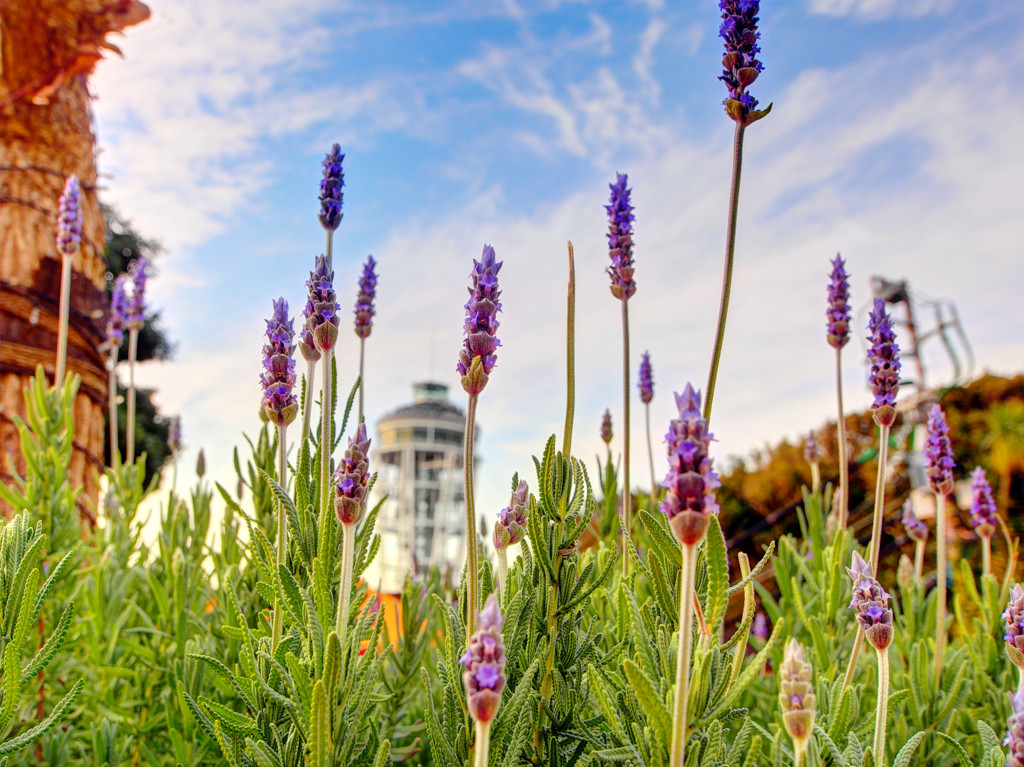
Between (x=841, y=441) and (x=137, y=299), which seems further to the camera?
(x=137, y=299)

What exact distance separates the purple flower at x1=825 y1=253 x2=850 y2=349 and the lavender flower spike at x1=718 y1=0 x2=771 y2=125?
2.42 ft

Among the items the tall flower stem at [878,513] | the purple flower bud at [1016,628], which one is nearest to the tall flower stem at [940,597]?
the tall flower stem at [878,513]

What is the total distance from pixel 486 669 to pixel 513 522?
45 centimetres

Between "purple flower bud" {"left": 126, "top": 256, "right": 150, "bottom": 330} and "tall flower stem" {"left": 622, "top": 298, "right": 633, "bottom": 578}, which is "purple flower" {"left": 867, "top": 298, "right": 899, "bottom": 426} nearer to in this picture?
"tall flower stem" {"left": 622, "top": 298, "right": 633, "bottom": 578}

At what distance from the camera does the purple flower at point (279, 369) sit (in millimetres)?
1274

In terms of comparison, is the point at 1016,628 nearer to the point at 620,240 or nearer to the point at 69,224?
the point at 620,240

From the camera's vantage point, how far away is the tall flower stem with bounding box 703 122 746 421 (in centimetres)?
110

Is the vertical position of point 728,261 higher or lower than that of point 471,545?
higher

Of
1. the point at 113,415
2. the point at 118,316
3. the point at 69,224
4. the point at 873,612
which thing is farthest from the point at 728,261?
the point at 118,316

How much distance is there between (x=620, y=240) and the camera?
5.56ft

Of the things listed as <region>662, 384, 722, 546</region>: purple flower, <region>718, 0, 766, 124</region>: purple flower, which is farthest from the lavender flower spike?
<region>662, 384, 722, 546</region>: purple flower

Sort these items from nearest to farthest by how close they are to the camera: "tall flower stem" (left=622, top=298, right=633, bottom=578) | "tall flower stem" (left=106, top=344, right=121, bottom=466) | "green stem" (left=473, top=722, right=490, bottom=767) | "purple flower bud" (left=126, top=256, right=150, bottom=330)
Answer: "green stem" (left=473, top=722, right=490, bottom=767), "tall flower stem" (left=622, top=298, right=633, bottom=578), "tall flower stem" (left=106, top=344, right=121, bottom=466), "purple flower bud" (left=126, top=256, right=150, bottom=330)

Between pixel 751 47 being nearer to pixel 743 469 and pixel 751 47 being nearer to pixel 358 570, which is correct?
pixel 358 570

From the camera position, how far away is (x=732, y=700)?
91cm
